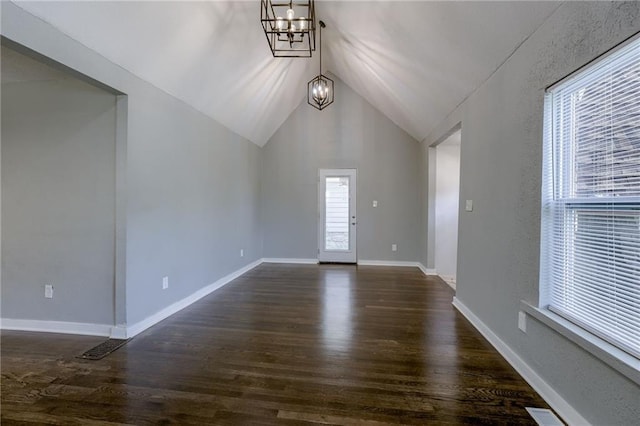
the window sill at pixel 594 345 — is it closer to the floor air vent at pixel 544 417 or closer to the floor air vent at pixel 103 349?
the floor air vent at pixel 544 417

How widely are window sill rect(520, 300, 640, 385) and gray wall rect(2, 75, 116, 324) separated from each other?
353cm

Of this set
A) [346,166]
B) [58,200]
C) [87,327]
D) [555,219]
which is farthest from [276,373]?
[346,166]

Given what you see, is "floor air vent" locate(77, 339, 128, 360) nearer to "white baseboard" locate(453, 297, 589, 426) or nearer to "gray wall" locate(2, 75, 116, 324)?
"gray wall" locate(2, 75, 116, 324)

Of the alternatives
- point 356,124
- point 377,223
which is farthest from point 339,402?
point 356,124

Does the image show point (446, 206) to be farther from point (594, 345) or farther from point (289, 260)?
point (594, 345)

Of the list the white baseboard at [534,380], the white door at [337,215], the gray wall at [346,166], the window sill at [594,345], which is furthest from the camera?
the white door at [337,215]

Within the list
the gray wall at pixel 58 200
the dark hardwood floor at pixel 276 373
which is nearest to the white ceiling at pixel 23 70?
the gray wall at pixel 58 200

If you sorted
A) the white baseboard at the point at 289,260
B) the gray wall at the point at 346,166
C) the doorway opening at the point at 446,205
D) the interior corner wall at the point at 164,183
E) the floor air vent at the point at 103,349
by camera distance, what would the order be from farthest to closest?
the white baseboard at the point at 289,260, the gray wall at the point at 346,166, the doorway opening at the point at 446,205, the floor air vent at the point at 103,349, the interior corner wall at the point at 164,183

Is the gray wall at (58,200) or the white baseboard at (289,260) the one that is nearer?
the gray wall at (58,200)

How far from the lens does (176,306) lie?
11.3 ft

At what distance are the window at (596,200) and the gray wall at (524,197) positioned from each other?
82mm

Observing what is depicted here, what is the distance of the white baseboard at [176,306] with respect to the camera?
2822 mm

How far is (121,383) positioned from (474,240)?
3.32 metres

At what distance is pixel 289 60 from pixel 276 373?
427cm
